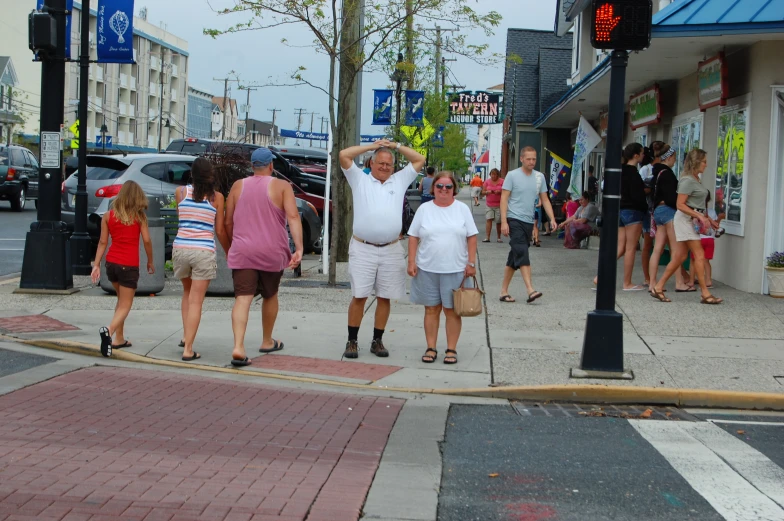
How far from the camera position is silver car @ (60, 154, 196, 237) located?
14.6 m

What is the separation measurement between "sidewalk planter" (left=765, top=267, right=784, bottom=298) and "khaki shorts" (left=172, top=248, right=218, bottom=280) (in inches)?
279

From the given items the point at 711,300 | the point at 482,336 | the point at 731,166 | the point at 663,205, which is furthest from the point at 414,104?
the point at 482,336

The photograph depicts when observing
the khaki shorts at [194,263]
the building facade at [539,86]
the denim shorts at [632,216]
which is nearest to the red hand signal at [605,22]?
the khaki shorts at [194,263]

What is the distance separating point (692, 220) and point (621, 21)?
167 inches

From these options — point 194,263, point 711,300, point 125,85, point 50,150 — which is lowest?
point 711,300

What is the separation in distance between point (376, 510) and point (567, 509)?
3.05ft

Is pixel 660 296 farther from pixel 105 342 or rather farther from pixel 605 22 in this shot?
pixel 105 342

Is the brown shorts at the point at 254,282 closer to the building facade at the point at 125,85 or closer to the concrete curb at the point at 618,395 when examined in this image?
the concrete curb at the point at 618,395

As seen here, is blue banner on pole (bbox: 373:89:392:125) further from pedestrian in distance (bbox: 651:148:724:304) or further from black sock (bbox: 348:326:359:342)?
black sock (bbox: 348:326:359:342)

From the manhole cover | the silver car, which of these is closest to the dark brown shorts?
the manhole cover

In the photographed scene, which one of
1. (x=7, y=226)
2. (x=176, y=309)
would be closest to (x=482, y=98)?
(x=7, y=226)

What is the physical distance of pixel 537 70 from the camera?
3234 centimetres

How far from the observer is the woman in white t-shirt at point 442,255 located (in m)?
7.99

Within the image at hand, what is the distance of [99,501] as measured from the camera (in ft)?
14.3
